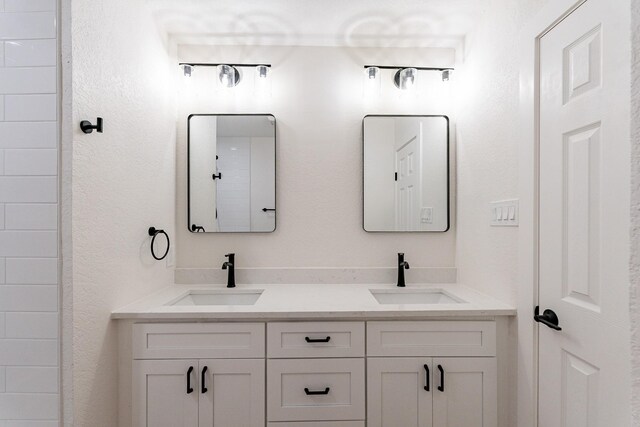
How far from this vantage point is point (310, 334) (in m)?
1.42

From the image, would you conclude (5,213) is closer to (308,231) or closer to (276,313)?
(276,313)

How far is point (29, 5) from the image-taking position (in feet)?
3.86

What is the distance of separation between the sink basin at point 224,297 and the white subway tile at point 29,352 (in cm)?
71

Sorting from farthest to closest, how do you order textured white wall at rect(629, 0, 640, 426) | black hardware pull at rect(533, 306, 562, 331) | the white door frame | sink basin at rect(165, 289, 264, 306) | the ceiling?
sink basin at rect(165, 289, 264, 306)
the ceiling
the white door frame
black hardware pull at rect(533, 306, 562, 331)
textured white wall at rect(629, 0, 640, 426)

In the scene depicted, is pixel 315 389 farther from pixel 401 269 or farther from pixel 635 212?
pixel 635 212

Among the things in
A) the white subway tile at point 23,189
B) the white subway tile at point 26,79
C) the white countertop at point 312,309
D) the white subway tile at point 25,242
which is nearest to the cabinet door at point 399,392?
the white countertop at point 312,309

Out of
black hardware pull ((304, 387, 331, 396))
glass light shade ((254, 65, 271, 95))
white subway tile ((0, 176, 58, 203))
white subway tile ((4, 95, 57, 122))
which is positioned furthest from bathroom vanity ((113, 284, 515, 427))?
glass light shade ((254, 65, 271, 95))

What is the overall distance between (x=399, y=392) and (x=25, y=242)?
64.5 inches

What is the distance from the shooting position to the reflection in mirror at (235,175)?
1975mm

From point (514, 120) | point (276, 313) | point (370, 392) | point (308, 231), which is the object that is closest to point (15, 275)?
point (276, 313)

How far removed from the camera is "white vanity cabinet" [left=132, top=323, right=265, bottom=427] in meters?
1.40

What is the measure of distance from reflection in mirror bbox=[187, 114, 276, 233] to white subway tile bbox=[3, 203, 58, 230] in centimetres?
84

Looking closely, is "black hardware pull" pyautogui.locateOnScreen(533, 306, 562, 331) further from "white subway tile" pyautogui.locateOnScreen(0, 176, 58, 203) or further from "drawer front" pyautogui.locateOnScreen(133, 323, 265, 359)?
"white subway tile" pyautogui.locateOnScreen(0, 176, 58, 203)

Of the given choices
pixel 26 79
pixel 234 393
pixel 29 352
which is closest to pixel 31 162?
pixel 26 79
